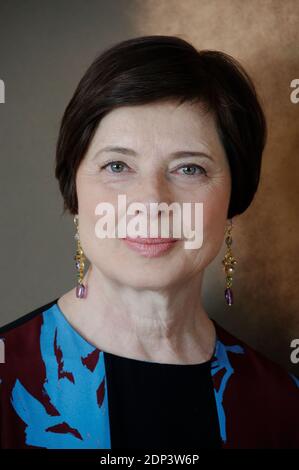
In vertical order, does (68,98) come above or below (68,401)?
above

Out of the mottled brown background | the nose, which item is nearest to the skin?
the nose

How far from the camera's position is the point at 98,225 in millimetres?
1256

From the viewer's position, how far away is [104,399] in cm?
129

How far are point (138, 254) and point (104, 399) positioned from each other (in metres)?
0.28

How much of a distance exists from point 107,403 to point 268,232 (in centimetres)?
67

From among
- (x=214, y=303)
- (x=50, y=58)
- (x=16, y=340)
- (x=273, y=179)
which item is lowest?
(x=16, y=340)

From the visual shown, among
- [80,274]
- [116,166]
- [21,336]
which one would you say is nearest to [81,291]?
[80,274]

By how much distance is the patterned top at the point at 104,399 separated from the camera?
4.15 ft

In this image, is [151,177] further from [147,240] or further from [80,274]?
[80,274]

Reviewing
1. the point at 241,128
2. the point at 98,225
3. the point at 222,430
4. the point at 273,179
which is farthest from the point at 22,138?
the point at 222,430

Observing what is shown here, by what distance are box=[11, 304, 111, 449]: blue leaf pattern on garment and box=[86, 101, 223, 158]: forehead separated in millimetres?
382

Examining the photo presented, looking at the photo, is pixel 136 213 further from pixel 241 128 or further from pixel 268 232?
pixel 268 232

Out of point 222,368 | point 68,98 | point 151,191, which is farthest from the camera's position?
point 68,98

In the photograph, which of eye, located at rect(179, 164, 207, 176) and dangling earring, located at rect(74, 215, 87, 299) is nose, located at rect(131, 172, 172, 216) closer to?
eye, located at rect(179, 164, 207, 176)
